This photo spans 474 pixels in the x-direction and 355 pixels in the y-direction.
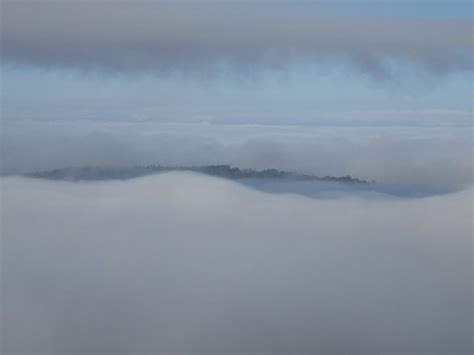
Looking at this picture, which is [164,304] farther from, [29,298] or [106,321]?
[29,298]

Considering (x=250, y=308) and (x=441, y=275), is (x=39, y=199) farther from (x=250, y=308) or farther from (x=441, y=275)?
(x=441, y=275)

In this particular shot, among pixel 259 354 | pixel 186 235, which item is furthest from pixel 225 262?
pixel 259 354

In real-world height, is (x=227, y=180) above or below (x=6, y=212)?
above

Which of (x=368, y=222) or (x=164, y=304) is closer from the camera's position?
(x=164, y=304)

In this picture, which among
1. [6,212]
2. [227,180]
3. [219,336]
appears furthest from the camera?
[227,180]

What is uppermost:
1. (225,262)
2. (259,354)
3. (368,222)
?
(368,222)

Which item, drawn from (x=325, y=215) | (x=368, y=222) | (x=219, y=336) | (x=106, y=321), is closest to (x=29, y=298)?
(x=106, y=321)

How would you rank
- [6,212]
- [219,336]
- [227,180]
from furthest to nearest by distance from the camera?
[227,180]
[6,212]
[219,336]
